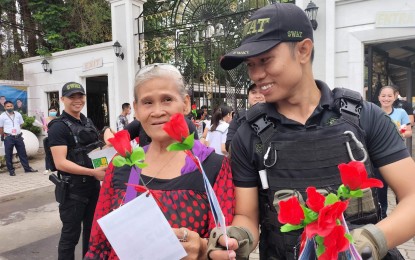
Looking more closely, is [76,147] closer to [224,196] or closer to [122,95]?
[224,196]

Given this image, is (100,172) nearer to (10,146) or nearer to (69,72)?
(10,146)

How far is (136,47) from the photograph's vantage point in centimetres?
905

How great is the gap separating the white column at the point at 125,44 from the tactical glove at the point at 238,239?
8.14m

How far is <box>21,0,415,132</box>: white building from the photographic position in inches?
225

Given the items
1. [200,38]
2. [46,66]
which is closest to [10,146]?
[46,66]

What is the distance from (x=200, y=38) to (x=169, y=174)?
7.10 metres

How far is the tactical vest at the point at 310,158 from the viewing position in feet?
3.84

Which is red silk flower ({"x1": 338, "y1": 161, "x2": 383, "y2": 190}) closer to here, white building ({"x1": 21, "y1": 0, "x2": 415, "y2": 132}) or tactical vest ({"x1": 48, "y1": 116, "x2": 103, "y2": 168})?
tactical vest ({"x1": 48, "y1": 116, "x2": 103, "y2": 168})

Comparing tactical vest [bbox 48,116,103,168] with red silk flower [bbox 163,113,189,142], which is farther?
tactical vest [bbox 48,116,103,168]

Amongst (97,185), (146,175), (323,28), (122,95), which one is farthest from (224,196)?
(122,95)

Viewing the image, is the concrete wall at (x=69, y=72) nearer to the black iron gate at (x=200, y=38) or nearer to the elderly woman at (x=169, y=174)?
the black iron gate at (x=200, y=38)

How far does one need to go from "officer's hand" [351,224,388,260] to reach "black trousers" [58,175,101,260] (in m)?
2.52

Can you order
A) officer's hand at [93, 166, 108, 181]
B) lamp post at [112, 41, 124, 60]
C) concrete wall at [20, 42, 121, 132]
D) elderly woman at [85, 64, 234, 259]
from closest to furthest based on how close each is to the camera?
elderly woman at [85, 64, 234, 259]
officer's hand at [93, 166, 108, 181]
lamp post at [112, 41, 124, 60]
concrete wall at [20, 42, 121, 132]

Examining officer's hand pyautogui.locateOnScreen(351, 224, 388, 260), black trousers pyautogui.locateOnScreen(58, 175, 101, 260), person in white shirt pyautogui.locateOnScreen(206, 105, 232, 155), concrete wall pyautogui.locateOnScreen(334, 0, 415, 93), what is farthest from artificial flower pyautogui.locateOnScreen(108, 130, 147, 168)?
concrete wall pyautogui.locateOnScreen(334, 0, 415, 93)
